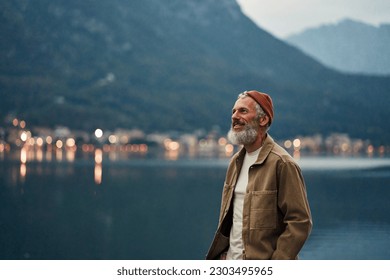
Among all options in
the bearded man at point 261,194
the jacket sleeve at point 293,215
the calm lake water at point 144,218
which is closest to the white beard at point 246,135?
the bearded man at point 261,194

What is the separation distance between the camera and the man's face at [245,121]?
7.57 feet

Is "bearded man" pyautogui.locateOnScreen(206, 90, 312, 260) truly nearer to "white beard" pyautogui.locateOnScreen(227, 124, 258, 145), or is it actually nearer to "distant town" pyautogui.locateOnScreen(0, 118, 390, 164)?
"white beard" pyautogui.locateOnScreen(227, 124, 258, 145)

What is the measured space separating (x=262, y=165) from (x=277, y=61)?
9484cm

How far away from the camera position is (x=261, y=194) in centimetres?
226

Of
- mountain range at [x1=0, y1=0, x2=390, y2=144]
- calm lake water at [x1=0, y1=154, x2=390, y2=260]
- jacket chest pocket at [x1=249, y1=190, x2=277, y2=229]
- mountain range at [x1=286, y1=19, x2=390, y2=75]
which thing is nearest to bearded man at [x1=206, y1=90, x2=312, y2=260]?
jacket chest pocket at [x1=249, y1=190, x2=277, y2=229]

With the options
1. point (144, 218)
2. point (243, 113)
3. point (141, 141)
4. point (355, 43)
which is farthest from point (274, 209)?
point (141, 141)

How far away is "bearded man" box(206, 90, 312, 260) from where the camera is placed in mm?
2227

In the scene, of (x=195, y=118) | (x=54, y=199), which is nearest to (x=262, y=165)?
(x=54, y=199)

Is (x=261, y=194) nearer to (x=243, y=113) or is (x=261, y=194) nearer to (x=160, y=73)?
(x=243, y=113)

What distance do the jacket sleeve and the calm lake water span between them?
776 cm

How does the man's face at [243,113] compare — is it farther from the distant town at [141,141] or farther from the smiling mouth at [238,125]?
the distant town at [141,141]

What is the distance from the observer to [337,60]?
6444 centimetres

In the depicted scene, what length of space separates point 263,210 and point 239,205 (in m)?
0.10

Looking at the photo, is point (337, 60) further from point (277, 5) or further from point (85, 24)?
point (85, 24)
